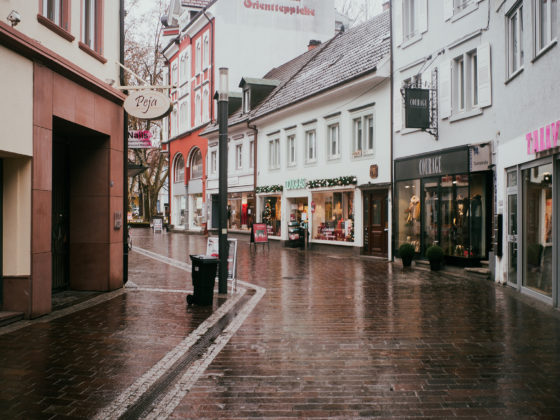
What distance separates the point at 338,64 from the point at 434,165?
9626 mm

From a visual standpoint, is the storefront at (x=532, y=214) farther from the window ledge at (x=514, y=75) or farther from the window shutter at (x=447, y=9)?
the window shutter at (x=447, y=9)

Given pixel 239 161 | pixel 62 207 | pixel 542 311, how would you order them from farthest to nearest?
pixel 239 161 < pixel 62 207 < pixel 542 311

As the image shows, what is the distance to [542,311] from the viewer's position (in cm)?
965

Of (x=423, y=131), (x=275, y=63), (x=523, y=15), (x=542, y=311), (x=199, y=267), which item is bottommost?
(x=542, y=311)

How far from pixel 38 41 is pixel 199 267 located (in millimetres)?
4496

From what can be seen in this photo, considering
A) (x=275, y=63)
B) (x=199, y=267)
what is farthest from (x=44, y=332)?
(x=275, y=63)

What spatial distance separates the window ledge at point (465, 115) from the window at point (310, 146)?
10.2 meters

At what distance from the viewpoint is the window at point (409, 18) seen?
1961 cm

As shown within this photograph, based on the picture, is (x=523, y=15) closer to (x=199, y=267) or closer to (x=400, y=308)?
(x=400, y=308)

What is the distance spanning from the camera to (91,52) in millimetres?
10891

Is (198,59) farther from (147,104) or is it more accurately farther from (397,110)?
(147,104)

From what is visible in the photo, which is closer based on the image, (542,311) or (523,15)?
(542,311)

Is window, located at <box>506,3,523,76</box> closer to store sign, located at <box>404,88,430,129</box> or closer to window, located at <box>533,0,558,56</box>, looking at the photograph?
window, located at <box>533,0,558,56</box>

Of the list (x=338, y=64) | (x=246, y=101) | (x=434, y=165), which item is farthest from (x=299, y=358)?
(x=246, y=101)
